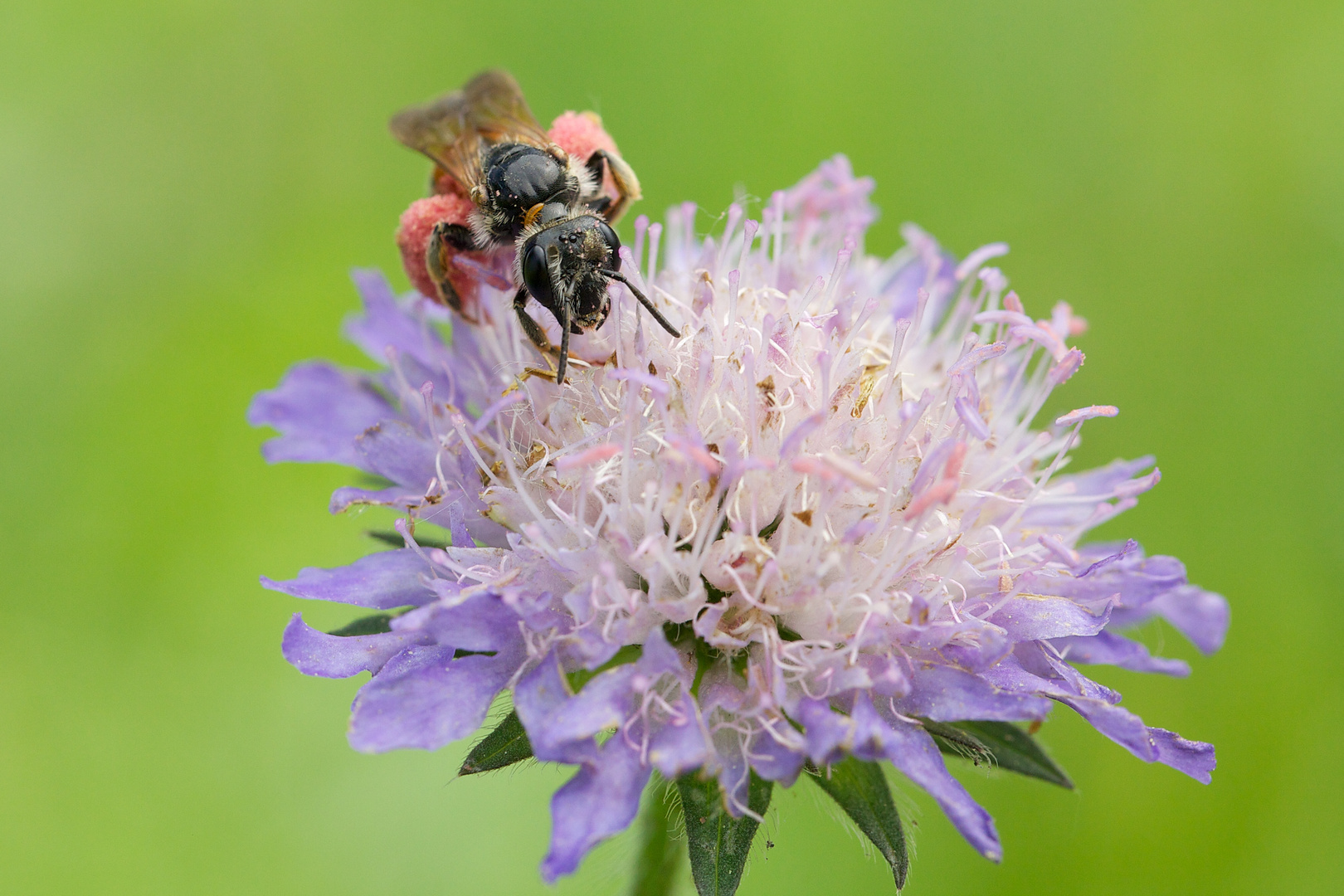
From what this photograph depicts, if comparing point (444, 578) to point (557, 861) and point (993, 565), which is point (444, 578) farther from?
point (993, 565)

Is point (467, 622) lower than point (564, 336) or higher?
lower

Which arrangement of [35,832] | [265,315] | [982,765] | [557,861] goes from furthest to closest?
[265,315], [35,832], [982,765], [557,861]

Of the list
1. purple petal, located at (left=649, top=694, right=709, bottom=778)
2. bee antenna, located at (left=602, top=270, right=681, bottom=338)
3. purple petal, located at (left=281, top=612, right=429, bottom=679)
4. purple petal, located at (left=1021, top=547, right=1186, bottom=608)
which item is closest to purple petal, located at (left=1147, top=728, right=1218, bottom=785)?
purple petal, located at (left=1021, top=547, right=1186, bottom=608)

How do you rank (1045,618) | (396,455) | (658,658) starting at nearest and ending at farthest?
(658,658)
(1045,618)
(396,455)

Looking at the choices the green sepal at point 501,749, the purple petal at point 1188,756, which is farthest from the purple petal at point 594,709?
the purple petal at point 1188,756

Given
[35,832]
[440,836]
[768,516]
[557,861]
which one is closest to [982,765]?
[768,516]

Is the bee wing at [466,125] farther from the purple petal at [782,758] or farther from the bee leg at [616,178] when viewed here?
the purple petal at [782,758]

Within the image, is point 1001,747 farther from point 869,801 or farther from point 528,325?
point 528,325

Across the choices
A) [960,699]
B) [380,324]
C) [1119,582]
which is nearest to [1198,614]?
[1119,582]
